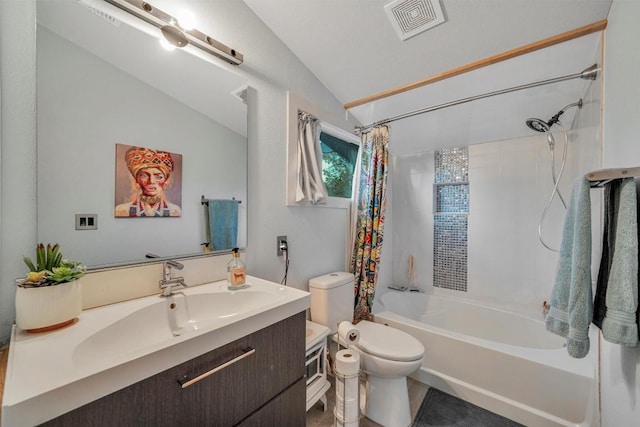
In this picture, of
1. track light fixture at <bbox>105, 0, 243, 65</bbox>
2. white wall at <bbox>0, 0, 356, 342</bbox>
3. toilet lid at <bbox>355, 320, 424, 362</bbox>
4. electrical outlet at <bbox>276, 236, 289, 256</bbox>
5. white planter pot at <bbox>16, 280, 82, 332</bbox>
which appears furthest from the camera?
electrical outlet at <bbox>276, 236, 289, 256</bbox>

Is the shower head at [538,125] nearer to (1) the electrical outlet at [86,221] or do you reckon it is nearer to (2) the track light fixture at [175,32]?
(2) the track light fixture at [175,32]

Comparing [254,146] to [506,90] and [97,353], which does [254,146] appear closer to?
[97,353]

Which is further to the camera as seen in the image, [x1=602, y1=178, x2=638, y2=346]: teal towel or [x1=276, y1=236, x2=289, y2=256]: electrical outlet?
[x1=276, y1=236, x2=289, y2=256]: electrical outlet

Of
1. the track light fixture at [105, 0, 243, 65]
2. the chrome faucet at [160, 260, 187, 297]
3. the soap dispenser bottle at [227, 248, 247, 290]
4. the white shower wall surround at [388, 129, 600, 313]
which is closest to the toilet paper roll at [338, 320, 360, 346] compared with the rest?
the soap dispenser bottle at [227, 248, 247, 290]

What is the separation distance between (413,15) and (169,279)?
5.93 ft

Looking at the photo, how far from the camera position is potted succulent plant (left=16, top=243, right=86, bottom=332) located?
70 centimetres

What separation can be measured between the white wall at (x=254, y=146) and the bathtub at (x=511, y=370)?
0.98 metres

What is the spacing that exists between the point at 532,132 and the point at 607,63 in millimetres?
1004

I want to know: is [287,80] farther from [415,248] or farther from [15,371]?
[415,248]

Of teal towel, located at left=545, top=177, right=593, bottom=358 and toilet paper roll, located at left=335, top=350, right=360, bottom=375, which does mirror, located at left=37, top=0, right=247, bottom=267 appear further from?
teal towel, located at left=545, top=177, right=593, bottom=358

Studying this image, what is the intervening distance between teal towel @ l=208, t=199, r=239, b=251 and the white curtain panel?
0.44m

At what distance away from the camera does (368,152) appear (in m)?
2.17

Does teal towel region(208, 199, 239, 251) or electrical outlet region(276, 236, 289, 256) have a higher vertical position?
teal towel region(208, 199, 239, 251)

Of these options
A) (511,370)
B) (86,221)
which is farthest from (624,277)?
(86,221)
